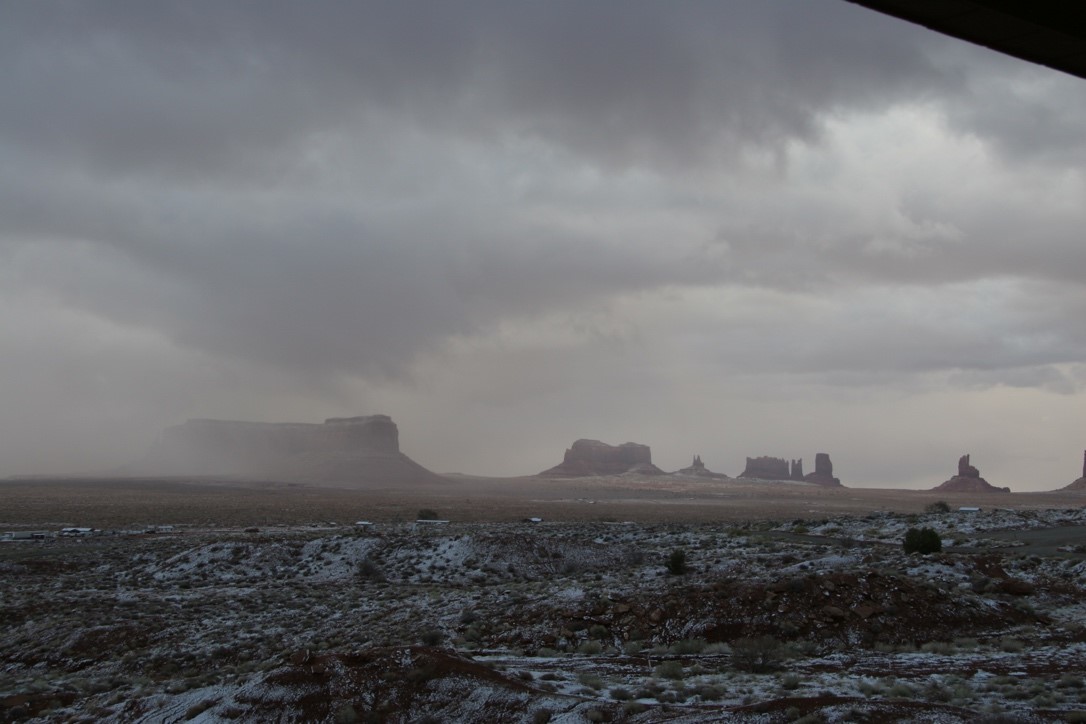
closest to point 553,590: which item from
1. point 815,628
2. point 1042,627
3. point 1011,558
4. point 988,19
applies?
point 815,628

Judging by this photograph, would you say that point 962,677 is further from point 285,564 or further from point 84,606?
point 285,564

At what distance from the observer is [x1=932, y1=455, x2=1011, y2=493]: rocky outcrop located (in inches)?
7292

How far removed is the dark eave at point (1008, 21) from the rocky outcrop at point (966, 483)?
19384 cm

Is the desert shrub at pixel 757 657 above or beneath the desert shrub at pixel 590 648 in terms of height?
above

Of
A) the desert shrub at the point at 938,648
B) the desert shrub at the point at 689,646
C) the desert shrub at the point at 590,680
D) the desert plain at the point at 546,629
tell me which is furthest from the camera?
the desert shrub at the point at 689,646

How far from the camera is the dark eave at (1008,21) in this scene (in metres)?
6.95

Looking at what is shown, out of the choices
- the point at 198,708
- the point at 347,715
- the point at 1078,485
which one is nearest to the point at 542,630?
the point at 347,715

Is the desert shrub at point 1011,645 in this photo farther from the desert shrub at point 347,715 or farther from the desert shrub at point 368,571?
the desert shrub at point 368,571

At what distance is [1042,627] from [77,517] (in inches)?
2419

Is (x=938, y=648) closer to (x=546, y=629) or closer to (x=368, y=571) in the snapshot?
(x=546, y=629)

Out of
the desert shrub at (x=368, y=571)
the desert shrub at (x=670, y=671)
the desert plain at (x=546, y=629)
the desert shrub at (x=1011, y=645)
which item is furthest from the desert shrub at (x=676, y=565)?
the desert shrub at (x=670, y=671)

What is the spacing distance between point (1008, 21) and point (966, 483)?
8143 inches

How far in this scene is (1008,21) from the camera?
7.23 metres

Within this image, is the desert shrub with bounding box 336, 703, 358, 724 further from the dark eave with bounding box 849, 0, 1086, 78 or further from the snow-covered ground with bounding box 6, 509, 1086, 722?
the dark eave with bounding box 849, 0, 1086, 78
